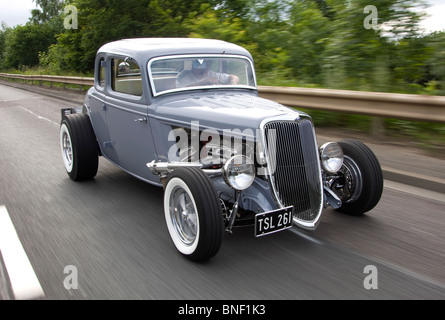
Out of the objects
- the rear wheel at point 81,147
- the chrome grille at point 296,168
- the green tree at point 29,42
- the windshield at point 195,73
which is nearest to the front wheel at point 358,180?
the chrome grille at point 296,168

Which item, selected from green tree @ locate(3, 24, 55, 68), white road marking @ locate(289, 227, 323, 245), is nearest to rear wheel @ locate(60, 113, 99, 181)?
white road marking @ locate(289, 227, 323, 245)

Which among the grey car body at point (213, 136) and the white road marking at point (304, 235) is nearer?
the grey car body at point (213, 136)

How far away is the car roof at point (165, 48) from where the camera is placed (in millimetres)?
4637

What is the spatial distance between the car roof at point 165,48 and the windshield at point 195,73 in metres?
0.08

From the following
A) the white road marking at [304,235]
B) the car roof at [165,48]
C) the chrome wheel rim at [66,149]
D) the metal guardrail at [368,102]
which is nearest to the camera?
the white road marking at [304,235]

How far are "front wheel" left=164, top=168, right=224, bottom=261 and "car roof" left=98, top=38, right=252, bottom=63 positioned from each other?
5.71 feet

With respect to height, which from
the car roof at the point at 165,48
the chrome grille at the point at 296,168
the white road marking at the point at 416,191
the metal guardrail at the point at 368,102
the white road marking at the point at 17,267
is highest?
the car roof at the point at 165,48

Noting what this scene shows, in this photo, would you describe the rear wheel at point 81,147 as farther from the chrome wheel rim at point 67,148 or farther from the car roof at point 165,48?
the car roof at point 165,48

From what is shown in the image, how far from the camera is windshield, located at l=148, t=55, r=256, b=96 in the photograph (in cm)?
455

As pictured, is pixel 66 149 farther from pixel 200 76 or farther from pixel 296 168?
pixel 296 168

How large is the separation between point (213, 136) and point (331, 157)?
1114mm

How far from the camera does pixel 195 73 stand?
15.4 feet

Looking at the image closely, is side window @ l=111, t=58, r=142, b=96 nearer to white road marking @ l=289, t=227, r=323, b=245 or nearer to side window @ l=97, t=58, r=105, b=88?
side window @ l=97, t=58, r=105, b=88
